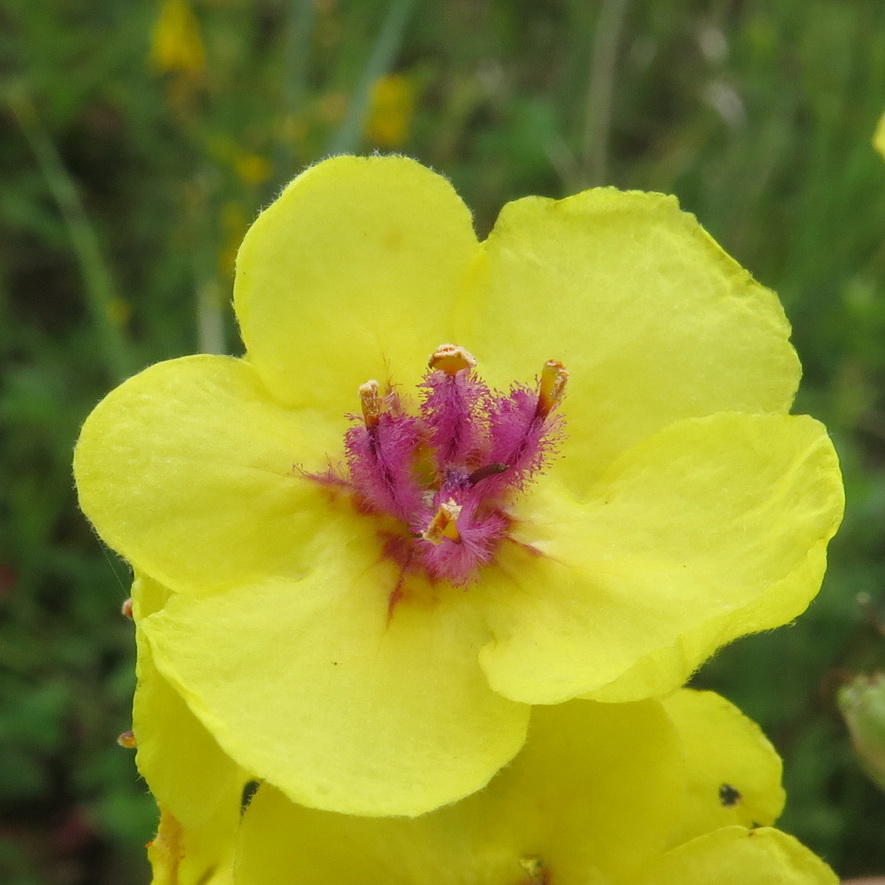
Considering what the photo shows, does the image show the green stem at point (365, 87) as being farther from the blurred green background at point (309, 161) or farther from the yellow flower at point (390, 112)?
the yellow flower at point (390, 112)

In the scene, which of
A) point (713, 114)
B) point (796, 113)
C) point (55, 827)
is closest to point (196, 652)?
point (55, 827)

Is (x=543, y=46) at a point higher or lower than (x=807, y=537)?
lower

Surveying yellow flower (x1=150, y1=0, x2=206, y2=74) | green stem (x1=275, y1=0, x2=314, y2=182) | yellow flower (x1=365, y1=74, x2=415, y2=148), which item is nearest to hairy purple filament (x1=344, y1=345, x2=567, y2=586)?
green stem (x1=275, y1=0, x2=314, y2=182)

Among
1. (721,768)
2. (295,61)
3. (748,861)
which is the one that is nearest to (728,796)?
(721,768)

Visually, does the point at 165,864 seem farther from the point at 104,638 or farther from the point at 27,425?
the point at 27,425

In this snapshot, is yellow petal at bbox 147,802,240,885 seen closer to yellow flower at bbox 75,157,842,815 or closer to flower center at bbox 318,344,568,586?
yellow flower at bbox 75,157,842,815

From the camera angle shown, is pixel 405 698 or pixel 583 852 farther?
pixel 583 852

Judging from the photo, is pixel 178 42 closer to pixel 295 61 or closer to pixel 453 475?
pixel 295 61
